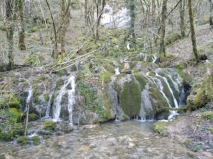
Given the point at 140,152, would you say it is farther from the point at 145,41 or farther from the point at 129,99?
the point at 145,41

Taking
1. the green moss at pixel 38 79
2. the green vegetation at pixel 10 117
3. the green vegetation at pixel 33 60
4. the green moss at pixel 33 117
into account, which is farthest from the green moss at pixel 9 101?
the green vegetation at pixel 33 60

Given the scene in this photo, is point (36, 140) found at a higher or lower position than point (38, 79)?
lower

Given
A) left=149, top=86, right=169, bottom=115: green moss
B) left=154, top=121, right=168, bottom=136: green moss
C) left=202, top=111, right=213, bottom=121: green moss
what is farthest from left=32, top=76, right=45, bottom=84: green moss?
left=202, top=111, right=213, bottom=121: green moss

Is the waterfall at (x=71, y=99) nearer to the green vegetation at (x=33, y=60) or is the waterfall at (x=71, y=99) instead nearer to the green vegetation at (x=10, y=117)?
the green vegetation at (x=10, y=117)

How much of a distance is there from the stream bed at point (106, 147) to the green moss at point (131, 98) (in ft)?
5.57

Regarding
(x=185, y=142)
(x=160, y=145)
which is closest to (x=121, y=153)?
(x=160, y=145)

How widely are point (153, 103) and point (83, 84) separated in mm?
3381

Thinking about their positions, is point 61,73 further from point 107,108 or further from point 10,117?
point 10,117

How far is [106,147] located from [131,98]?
4.01 meters

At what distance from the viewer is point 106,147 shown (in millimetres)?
7777

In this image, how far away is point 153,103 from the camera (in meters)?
11.4

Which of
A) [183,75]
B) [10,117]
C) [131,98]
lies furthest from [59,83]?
[183,75]

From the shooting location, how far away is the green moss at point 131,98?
438 inches

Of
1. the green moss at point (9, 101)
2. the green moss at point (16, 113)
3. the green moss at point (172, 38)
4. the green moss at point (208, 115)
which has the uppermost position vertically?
the green moss at point (172, 38)
